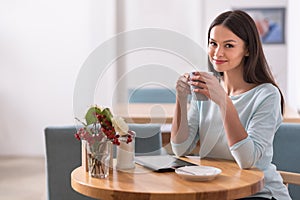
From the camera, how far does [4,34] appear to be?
5.64 metres

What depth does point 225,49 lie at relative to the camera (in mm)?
2062

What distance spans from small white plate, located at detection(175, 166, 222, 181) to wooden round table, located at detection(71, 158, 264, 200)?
0.05 ft

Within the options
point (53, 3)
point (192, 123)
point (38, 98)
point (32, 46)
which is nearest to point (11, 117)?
point (38, 98)

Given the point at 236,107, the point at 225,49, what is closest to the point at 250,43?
the point at 225,49

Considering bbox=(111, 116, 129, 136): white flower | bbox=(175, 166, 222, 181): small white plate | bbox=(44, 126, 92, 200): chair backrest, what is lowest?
bbox=(44, 126, 92, 200): chair backrest

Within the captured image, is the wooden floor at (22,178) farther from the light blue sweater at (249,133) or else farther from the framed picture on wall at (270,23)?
the framed picture on wall at (270,23)

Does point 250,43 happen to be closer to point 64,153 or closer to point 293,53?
point 64,153

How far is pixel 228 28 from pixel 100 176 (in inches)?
26.6

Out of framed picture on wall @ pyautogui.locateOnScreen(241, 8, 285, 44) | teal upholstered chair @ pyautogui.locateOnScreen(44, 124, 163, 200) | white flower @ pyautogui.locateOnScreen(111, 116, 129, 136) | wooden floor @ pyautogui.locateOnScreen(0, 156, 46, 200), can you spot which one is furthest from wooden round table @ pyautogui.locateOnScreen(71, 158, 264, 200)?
framed picture on wall @ pyautogui.locateOnScreen(241, 8, 285, 44)

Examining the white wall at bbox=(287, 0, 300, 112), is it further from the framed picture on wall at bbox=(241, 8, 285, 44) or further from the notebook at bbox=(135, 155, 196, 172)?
the notebook at bbox=(135, 155, 196, 172)

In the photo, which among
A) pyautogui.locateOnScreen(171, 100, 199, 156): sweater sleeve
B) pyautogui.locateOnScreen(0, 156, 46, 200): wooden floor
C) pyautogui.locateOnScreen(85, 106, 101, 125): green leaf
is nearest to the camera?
pyautogui.locateOnScreen(85, 106, 101, 125): green leaf

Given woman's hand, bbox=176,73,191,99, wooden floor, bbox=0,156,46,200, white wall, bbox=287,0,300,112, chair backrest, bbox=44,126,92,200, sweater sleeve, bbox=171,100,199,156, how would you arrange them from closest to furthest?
woman's hand, bbox=176,73,191,99, sweater sleeve, bbox=171,100,199,156, chair backrest, bbox=44,126,92,200, wooden floor, bbox=0,156,46,200, white wall, bbox=287,0,300,112

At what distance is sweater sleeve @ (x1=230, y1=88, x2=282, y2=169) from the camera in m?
1.94

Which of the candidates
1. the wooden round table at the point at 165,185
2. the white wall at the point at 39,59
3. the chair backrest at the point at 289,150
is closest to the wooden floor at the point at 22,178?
the white wall at the point at 39,59
